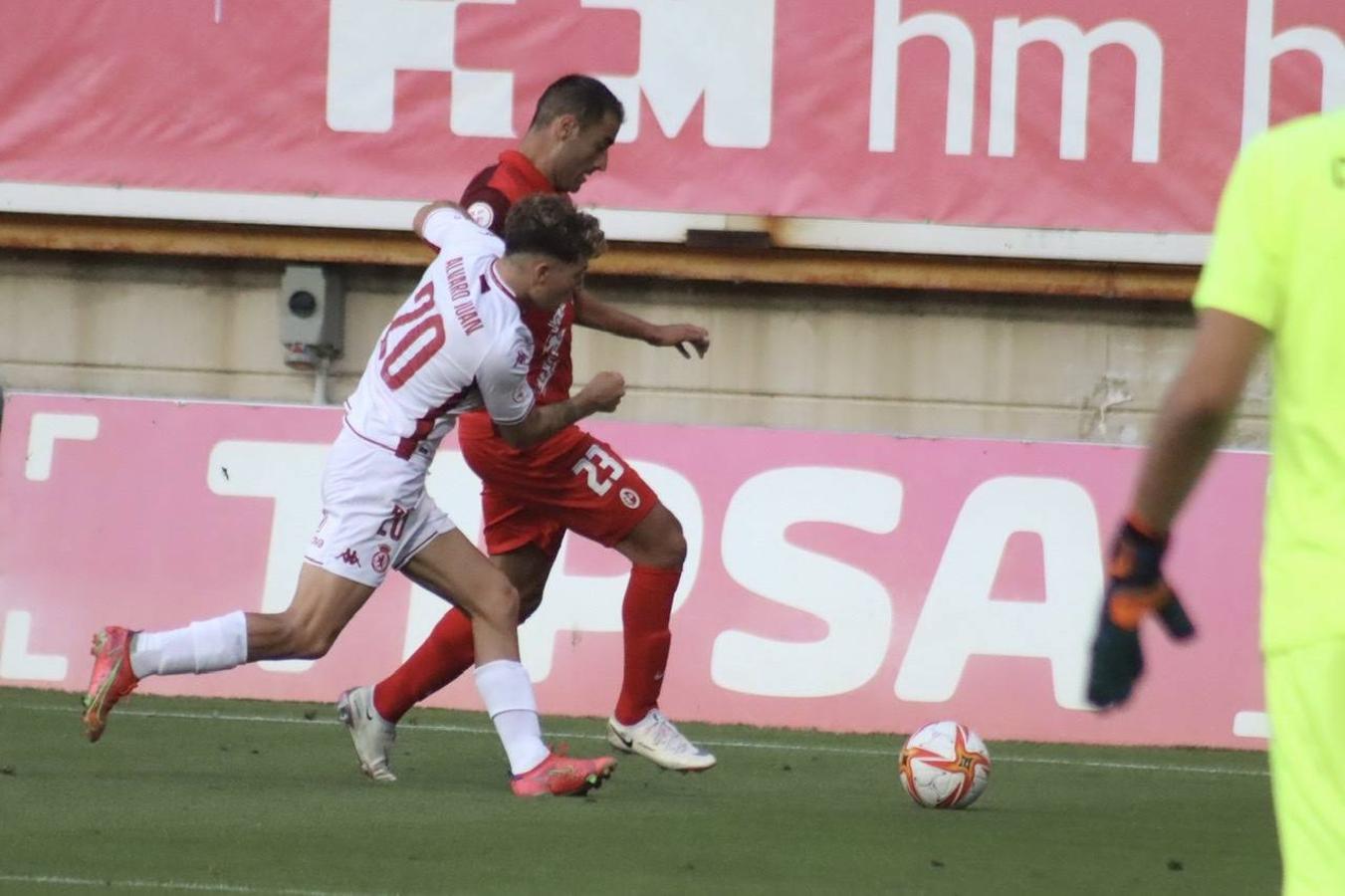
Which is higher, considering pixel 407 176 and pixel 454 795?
pixel 407 176

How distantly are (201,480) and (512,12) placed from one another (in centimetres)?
351

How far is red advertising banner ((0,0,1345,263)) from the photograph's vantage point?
1207 centimetres

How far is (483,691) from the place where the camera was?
6.41 m

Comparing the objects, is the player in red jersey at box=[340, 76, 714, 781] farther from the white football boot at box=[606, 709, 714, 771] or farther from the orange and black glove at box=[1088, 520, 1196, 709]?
the orange and black glove at box=[1088, 520, 1196, 709]

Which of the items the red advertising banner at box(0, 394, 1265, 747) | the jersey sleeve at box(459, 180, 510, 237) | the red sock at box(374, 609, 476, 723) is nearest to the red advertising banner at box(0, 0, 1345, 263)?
the red advertising banner at box(0, 394, 1265, 747)

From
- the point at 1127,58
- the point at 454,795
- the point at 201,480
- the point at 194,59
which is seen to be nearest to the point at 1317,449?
the point at 454,795

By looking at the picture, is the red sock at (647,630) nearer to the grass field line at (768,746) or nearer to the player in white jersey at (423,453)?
the player in white jersey at (423,453)

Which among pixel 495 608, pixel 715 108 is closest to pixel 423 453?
pixel 495 608

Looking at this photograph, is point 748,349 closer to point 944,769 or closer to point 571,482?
point 571,482

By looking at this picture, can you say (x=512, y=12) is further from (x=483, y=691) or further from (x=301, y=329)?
(x=483, y=691)

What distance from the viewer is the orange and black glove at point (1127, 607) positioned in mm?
2787

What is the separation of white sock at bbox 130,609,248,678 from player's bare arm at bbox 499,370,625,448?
931mm

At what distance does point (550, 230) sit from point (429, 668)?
1600mm

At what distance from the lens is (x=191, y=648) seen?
6.39 m
